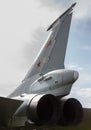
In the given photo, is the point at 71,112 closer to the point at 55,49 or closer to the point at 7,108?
the point at 7,108

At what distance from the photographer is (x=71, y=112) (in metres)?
10.7

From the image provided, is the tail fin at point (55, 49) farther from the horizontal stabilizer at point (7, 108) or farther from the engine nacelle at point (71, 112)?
the horizontal stabilizer at point (7, 108)

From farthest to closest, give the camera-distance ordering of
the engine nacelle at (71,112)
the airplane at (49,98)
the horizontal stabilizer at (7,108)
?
the engine nacelle at (71,112)
the horizontal stabilizer at (7,108)
the airplane at (49,98)

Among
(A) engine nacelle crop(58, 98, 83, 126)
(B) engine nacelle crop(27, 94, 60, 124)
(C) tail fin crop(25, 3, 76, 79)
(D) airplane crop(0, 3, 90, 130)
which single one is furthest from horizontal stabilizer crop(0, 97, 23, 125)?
(C) tail fin crop(25, 3, 76, 79)

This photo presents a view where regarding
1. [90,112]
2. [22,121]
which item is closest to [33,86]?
[22,121]

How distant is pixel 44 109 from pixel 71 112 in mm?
1000


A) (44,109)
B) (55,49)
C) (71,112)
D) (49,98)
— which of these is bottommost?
(71,112)

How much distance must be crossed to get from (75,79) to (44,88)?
1.29m

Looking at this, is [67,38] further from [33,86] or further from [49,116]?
[49,116]

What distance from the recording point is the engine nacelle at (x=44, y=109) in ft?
32.3

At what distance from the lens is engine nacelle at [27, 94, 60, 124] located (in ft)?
32.3

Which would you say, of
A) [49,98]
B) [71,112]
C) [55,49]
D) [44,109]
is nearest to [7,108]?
[44,109]

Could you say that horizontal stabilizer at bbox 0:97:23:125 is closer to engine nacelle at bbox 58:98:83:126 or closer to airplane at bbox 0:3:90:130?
airplane at bbox 0:3:90:130

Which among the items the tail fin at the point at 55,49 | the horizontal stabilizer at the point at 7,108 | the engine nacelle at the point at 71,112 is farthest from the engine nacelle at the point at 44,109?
the tail fin at the point at 55,49
